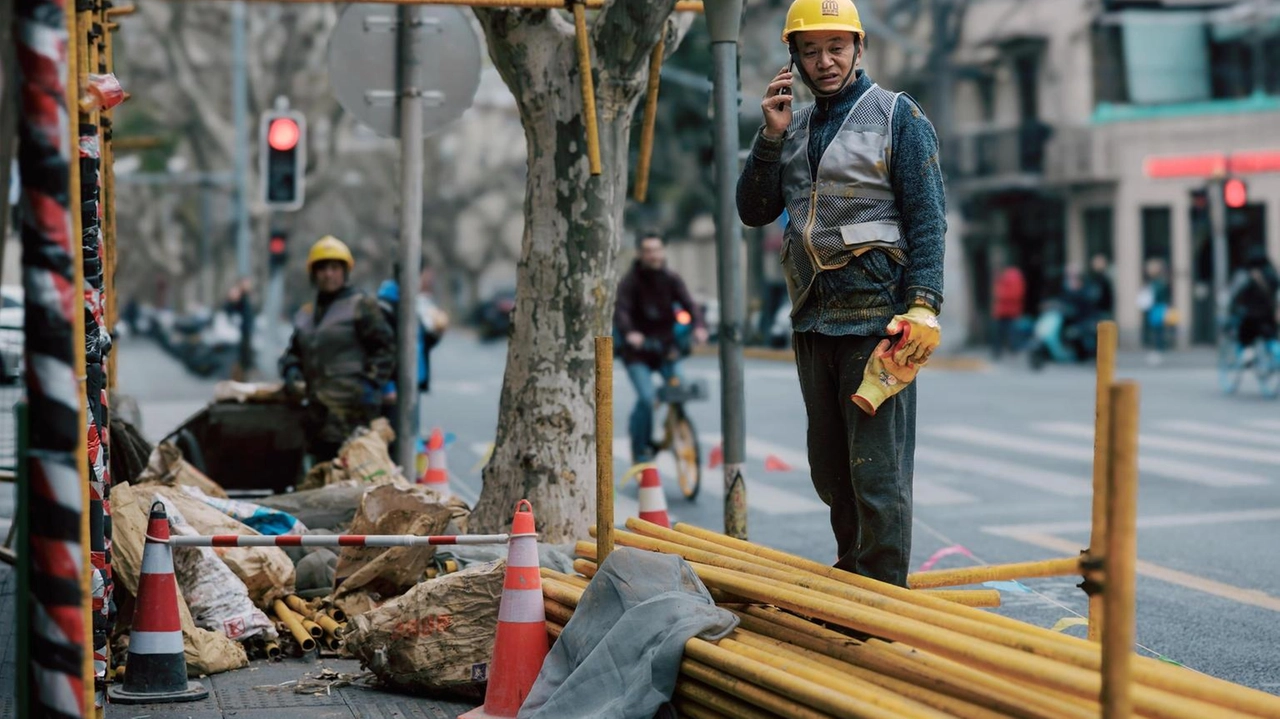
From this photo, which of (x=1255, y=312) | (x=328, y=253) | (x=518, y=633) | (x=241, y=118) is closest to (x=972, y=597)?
(x=518, y=633)

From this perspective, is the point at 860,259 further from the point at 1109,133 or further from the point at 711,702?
the point at 1109,133

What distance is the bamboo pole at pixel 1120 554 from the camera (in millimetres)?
3217

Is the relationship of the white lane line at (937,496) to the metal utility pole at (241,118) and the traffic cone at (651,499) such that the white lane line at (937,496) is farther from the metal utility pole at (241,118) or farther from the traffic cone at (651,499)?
the metal utility pole at (241,118)

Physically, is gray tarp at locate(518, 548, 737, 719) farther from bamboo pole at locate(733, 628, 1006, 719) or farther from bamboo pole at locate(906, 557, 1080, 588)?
bamboo pole at locate(906, 557, 1080, 588)

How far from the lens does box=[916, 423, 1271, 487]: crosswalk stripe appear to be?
12320mm

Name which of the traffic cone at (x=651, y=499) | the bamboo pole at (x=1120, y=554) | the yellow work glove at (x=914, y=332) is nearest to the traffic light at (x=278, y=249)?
the traffic cone at (x=651, y=499)

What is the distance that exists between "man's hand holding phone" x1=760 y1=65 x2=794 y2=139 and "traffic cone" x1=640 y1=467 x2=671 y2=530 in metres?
2.63

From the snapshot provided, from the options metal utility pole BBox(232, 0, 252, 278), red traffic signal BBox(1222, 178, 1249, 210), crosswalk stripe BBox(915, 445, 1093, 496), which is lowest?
crosswalk stripe BBox(915, 445, 1093, 496)

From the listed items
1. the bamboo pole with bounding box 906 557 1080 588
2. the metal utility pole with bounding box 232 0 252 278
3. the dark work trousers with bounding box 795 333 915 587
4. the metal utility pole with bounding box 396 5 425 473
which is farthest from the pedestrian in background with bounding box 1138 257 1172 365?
the dark work trousers with bounding box 795 333 915 587

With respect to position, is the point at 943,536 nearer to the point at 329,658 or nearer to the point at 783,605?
the point at 329,658

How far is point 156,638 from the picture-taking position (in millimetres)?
5500

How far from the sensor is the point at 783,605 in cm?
467

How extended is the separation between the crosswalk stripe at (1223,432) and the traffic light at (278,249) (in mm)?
12832

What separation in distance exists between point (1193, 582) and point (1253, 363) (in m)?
12.9
